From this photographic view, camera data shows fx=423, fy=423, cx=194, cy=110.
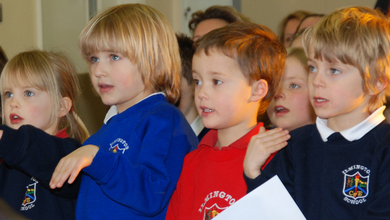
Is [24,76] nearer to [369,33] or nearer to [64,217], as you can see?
[64,217]

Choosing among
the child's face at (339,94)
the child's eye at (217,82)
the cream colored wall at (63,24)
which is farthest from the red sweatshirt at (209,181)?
the cream colored wall at (63,24)

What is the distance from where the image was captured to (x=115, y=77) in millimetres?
1746

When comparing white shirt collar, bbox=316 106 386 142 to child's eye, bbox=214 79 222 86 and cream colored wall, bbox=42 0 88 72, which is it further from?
cream colored wall, bbox=42 0 88 72

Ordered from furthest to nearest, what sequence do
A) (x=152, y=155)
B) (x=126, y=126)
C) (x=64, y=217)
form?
(x=64, y=217), (x=126, y=126), (x=152, y=155)

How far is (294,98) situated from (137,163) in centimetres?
103

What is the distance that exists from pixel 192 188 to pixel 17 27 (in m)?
2.46

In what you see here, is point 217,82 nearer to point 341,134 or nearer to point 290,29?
point 341,134

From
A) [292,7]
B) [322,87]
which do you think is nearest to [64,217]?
[322,87]

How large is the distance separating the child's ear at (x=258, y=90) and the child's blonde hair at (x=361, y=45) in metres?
0.27

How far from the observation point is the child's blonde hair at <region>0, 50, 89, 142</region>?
208 centimetres

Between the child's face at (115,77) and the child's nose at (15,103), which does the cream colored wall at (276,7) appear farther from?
the child's nose at (15,103)

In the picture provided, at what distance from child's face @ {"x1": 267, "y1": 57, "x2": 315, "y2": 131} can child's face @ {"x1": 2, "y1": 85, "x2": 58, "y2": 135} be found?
3.91 feet

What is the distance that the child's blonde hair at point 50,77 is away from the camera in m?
2.08

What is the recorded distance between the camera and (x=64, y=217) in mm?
1898
